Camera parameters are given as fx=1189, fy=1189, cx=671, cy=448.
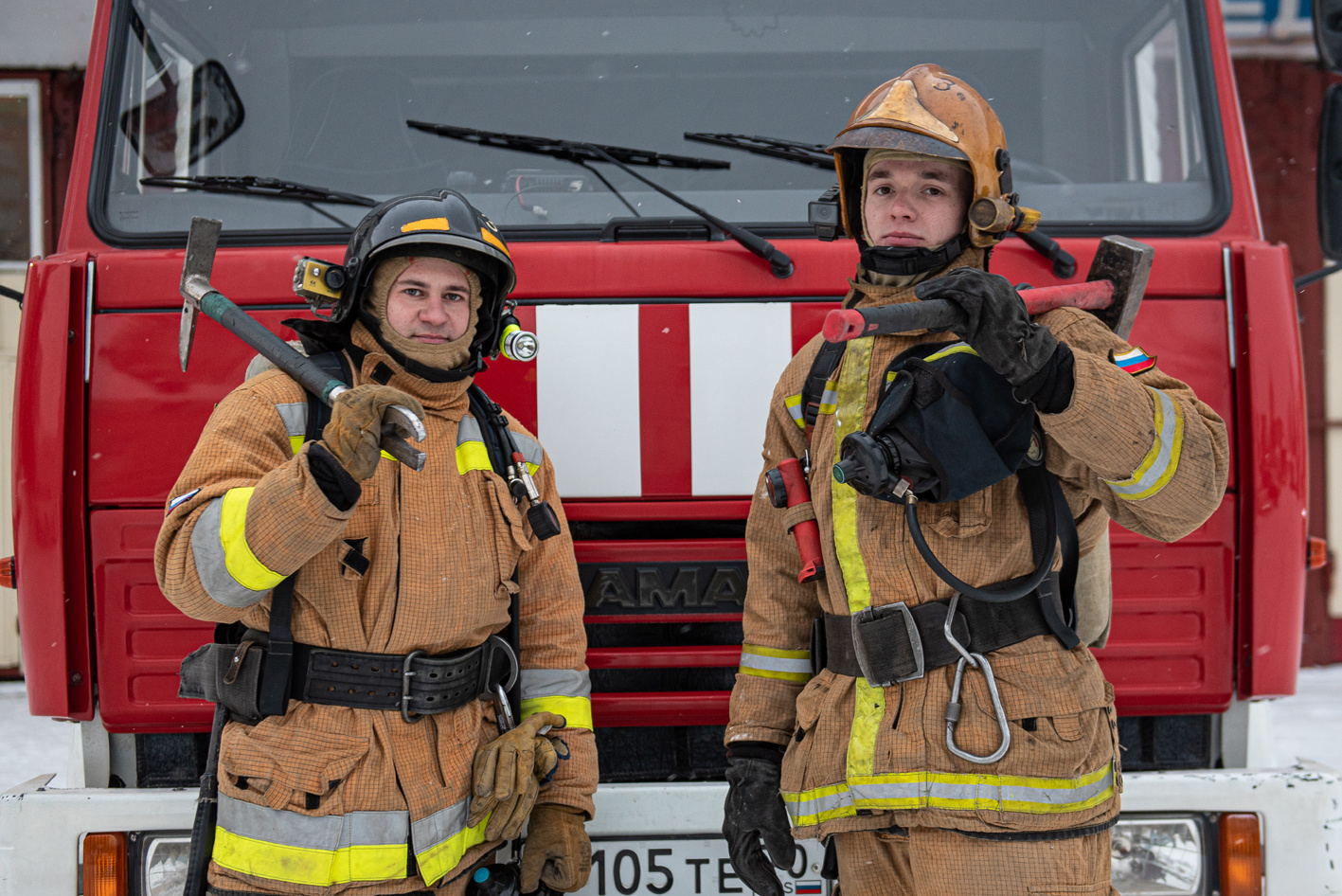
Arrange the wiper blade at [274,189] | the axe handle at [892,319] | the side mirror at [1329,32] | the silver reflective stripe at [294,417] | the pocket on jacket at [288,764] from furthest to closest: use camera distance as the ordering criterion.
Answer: the wiper blade at [274,189], the side mirror at [1329,32], the silver reflective stripe at [294,417], the pocket on jacket at [288,764], the axe handle at [892,319]

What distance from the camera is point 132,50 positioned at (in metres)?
2.96

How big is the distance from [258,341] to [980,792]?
1474 millimetres

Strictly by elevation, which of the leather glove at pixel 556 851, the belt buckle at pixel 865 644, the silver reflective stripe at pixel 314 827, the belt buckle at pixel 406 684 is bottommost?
the leather glove at pixel 556 851

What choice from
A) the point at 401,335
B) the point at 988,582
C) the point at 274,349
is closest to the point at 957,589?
the point at 988,582

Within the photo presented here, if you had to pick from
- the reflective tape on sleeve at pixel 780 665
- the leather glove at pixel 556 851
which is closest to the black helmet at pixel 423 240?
the reflective tape on sleeve at pixel 780 665

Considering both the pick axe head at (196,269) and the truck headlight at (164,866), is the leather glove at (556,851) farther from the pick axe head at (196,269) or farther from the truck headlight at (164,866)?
the pick axe head at (196,269)

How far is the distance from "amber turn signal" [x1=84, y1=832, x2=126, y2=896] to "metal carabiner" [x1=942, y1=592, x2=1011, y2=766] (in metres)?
1.77

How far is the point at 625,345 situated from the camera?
2654 millimetres

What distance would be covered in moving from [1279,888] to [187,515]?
2.34 metres

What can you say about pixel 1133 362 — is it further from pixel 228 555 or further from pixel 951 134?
pixel 228 555

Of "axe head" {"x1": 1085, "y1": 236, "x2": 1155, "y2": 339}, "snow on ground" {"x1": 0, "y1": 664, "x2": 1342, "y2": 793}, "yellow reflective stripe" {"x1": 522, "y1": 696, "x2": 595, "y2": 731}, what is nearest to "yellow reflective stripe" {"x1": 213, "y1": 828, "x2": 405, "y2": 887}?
"yellow reflective stripe" {"x1": 522, "y1": 696, "x2": 595, "y2": 731}

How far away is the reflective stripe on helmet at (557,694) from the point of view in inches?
94.7

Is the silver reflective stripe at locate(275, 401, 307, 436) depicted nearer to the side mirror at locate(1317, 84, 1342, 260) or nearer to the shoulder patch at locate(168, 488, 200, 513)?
the shoulder patch at locate(168, 488, 200, 513)

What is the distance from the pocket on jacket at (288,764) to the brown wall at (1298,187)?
789 cm
